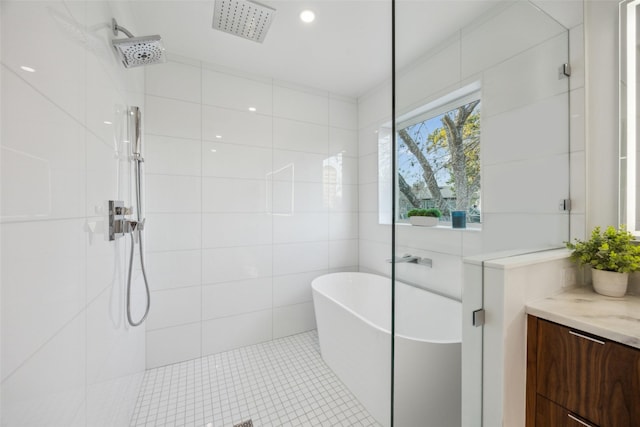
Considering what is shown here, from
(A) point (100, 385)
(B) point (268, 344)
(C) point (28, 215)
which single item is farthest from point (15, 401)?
(B) point (268, 344)

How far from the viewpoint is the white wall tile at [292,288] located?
8.59 feet

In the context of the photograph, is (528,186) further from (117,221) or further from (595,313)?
(117,221)

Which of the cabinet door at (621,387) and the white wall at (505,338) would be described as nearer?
the cabinet door at (621,387)

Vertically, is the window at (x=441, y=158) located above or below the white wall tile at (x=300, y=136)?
below

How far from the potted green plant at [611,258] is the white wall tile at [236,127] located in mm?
2400

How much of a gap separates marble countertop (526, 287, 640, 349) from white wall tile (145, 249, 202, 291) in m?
2.32

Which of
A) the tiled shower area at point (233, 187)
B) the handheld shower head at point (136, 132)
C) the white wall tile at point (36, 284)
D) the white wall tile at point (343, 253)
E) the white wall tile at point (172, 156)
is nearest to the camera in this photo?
the white wall tile at point (36, 284)

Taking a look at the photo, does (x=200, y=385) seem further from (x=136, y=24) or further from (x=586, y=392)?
(x=136, y=24)

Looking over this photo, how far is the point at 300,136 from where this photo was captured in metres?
2.73

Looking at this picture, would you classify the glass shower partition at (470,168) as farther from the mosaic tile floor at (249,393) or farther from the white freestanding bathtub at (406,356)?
the mosaic tile floor at (249,393)

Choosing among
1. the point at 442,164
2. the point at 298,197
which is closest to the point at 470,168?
the point at 442,164

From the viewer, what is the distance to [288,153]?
2666mm

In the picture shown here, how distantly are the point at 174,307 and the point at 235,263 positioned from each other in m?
0.61

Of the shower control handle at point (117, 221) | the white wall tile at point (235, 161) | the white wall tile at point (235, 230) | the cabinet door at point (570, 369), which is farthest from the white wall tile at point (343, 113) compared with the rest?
the cabinet door at point (570, 369)
